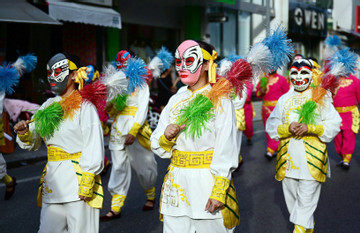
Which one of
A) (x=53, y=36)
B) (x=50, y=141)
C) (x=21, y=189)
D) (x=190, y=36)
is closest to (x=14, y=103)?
(x=21, y=189)

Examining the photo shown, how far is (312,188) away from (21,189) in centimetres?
420

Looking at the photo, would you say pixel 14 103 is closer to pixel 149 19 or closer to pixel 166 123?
pixel 166 123

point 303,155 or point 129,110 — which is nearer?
point 303,155

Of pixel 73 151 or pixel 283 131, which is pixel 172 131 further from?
pixel 283 131

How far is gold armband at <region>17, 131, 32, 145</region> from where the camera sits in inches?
143

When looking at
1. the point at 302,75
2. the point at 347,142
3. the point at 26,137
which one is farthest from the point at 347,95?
the point at 26,137

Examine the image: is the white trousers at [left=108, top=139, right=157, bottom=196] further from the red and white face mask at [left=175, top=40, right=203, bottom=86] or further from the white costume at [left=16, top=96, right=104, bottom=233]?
the red and white face mask at [left=175, top=40, right=203, bottom=86]

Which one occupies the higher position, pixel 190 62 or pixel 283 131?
pixel 190 62

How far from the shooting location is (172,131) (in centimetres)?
315

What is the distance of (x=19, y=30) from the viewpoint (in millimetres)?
13156

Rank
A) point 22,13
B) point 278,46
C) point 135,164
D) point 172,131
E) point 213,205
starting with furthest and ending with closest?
point 22,13
point 135,164
point 278,46
point 172,131
point 213,205

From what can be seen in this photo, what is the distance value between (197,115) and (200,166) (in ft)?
1.12

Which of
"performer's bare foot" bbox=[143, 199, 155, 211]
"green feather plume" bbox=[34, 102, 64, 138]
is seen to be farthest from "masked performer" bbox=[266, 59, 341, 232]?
"green feather plume" bbox=[34, 102, 64, 138]

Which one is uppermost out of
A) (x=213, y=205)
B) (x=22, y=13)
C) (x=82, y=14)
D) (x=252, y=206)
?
(x=82, y=14)
